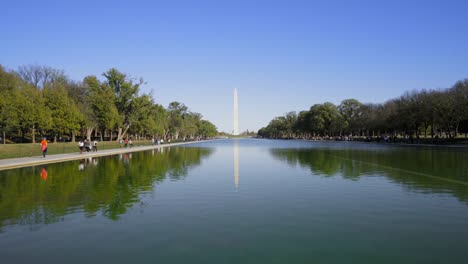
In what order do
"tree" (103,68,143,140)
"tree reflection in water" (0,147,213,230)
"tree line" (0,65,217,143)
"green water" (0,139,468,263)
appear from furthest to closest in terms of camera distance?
"tree" (103,68,143,140)
"tree line" (0,65,217,143)
"tree reflection in water" (0,147,213,230)
"green water" (0,139,468,263)

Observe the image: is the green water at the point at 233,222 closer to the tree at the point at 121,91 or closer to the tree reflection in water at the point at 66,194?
the tree reflection in water at the point at 66,194

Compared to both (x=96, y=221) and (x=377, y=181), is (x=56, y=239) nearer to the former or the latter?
(x=96, y=221)

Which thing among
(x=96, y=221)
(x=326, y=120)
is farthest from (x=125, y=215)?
(x=326, y=120)

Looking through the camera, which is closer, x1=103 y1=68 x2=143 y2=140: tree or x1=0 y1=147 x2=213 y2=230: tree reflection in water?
x1=0 y1=147 x2=213 y2=230: tree reflection in water

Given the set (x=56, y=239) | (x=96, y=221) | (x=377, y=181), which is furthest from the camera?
(x=377, y=181)

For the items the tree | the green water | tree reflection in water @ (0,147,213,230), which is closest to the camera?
the green water

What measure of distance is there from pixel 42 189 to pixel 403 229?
1307 centimetres

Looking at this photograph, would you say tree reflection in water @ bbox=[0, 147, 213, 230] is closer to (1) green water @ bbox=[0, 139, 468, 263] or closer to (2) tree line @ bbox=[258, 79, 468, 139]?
(1) green water @ bbox=[0, 139, 468, 263]

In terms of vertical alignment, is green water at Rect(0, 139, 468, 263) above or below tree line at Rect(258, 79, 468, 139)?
below

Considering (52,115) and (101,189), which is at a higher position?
(52,115)

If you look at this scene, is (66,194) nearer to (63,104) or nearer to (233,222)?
(233,222)

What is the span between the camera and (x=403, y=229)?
8727 mm

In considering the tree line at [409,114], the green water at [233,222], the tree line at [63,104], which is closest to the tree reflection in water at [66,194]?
the green water at [233,222]


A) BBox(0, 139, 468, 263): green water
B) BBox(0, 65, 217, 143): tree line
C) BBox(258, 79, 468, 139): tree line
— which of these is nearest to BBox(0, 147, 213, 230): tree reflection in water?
BBox(0, 139, 468, 263): green water
